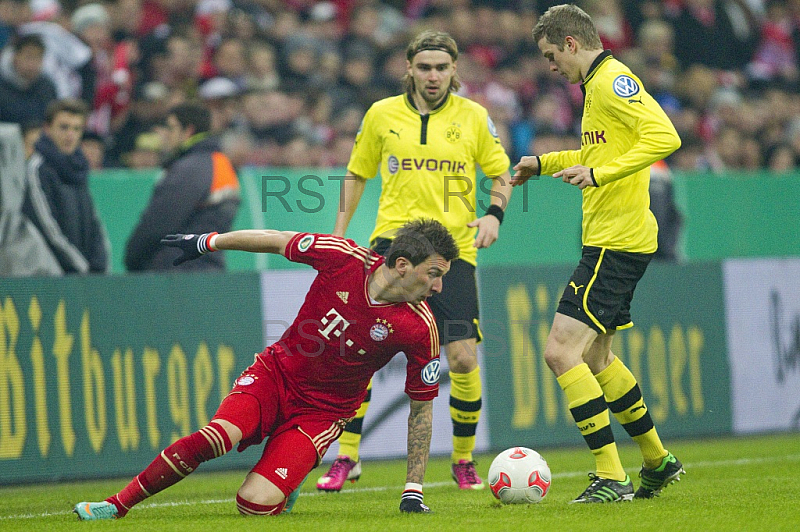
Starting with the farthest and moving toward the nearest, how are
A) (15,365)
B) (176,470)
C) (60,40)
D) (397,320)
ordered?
(60,40)
(15,365)
(397,320)
(176,470)

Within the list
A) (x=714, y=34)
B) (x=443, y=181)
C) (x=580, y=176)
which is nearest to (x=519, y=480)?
(x=580, y=176)

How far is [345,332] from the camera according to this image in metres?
5.99

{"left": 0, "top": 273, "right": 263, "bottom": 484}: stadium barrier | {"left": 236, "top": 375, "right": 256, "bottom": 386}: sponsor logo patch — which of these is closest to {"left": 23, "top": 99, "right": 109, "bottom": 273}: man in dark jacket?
{"left": 0, "top": 273, "right": 263, "bottom": 484}: stadium barrier

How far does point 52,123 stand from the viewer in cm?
939

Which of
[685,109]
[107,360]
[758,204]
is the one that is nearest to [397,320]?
[107,360]

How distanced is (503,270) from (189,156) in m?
2.97

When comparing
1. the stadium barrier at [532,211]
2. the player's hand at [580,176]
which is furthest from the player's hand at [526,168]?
the stadium barrier at [532,211]

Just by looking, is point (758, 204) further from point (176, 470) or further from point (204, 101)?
point (176, 470)

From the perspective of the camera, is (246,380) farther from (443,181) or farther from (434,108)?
(434,108)

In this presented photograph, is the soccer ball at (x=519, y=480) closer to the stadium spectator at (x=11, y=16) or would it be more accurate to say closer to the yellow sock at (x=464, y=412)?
the yellow sock at (x=464, y=412)

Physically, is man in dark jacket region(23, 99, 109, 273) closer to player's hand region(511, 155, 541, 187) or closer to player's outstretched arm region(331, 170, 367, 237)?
player's outstretched arm region(331, 170, 367, 237)

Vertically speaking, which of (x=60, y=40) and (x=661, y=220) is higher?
(x=60, y=40)

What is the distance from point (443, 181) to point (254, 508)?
8.54ft

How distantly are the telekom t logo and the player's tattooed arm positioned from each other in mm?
517
